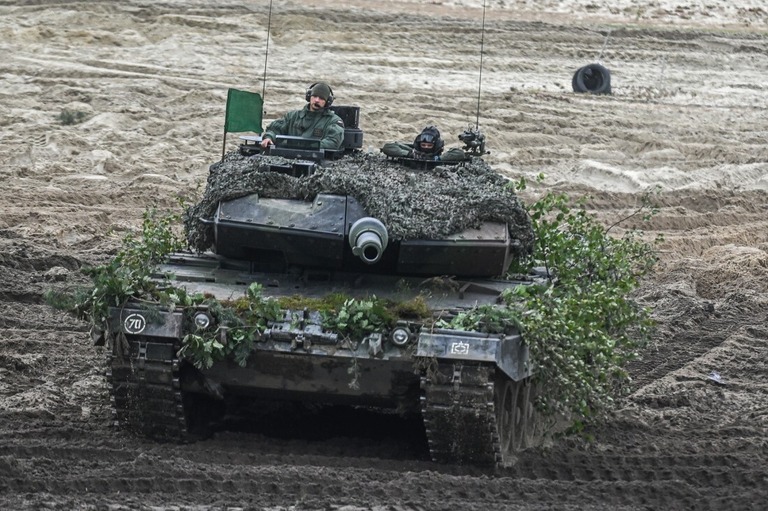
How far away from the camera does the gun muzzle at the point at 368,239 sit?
10.5 m

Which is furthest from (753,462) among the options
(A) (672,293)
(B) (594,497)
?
(A) (672,293)

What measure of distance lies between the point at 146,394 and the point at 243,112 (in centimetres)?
364

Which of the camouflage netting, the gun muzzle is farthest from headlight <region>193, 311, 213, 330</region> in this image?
the camouflage netting

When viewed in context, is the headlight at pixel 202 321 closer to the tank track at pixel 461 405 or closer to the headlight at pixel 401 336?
the headlight at pixel 401 336

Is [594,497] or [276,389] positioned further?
[276,389]

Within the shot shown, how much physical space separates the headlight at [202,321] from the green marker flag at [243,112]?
10.8 ft

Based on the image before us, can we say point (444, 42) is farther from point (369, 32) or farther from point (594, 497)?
point (594, 497)

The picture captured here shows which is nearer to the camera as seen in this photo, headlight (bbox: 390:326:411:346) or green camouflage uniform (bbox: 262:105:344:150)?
headlight (bbox: 390:326:411:346)

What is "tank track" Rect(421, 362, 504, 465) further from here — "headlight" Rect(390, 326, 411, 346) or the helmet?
the helmet

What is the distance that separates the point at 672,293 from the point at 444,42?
1073 cm

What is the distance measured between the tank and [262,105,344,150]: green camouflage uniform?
0.36 metres

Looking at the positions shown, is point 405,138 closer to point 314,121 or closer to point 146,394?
point 314,121

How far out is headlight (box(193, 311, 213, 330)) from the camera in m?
10.1

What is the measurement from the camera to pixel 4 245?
17156 millimetres
